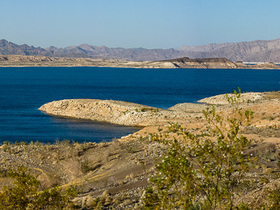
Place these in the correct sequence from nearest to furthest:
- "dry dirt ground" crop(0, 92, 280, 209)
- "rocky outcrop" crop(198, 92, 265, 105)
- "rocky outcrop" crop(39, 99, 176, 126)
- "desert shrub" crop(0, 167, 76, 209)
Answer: "desert shrub" crop(0, 167, 76, 209) → "dry dirt ground" crop(0, 92, 280, 209) → "rocky outcrop" crop(39, 99, 176, 126) → "rocky outcrop" crop(198, 92, 265, 105)

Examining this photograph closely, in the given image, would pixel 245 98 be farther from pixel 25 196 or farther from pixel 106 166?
pixel 25 196

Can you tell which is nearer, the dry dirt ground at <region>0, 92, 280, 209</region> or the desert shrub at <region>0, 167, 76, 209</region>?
the desert shrub at <region>0, 167, 76, 209</region>

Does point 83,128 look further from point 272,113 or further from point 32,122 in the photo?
point 272,113

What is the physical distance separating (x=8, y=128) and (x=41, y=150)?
22.3 m

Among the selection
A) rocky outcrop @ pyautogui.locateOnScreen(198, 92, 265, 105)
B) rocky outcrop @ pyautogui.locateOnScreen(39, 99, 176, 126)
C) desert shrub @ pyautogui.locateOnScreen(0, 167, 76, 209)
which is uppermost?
desert shrub @ pyautogui.locateOnScreen(0, 167, 76, 209)

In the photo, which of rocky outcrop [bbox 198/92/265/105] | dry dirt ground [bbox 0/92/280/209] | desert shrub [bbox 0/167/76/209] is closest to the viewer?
desert shrub [bbox 0/167/76/209]

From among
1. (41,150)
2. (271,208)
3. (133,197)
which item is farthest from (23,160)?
(271,208)

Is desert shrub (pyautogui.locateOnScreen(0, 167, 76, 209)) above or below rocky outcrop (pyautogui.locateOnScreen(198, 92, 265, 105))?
above

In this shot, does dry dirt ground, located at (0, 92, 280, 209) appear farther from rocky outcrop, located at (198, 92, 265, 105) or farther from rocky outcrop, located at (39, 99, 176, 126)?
rocky outcrop, located at (198, 92, 265, 105)

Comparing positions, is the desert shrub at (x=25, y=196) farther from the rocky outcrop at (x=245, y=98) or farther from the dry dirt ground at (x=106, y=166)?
the rocky outcrop at (x=245, y=98)

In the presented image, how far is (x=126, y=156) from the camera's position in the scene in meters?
25.4

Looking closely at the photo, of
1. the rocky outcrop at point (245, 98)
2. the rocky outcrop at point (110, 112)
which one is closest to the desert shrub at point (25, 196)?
the rocky outcrop at point (110, 112)

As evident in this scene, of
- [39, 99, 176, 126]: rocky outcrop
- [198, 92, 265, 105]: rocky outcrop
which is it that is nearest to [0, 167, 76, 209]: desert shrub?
[39, 99, 176, 126]: rocky outcrop

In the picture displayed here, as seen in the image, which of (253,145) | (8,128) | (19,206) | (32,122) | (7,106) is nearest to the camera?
(19,206)
